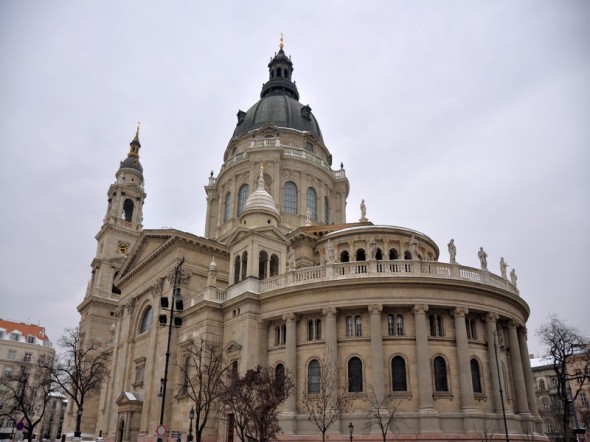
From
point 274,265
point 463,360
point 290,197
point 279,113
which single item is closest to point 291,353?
point 274,265

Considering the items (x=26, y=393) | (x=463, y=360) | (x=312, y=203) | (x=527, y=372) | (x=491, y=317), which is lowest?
(x=527, y=372)

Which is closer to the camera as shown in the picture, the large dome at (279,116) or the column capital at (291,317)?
the column capital at (291,317)

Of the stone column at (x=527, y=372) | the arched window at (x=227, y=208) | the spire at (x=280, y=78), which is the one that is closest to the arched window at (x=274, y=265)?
the stone column at (x=527, y=372)

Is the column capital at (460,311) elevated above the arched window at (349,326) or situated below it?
above

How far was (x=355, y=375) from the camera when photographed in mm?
30344

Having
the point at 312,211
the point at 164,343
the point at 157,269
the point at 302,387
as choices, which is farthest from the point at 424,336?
the point at 312,211

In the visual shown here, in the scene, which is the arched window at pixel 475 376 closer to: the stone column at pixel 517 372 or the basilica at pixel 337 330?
the basilica at pixel 337 330

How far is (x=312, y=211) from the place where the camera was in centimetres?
5925

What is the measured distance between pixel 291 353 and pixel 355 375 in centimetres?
420

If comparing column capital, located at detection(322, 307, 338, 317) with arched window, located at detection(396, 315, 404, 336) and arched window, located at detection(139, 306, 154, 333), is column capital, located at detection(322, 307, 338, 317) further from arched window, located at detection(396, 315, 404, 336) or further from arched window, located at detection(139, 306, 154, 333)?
arched window, located at detection(139, 306, 154, 333)

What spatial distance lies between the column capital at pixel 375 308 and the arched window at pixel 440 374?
4277 mm

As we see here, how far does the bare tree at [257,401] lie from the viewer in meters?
23.6

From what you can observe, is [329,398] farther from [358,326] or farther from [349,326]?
[358,326]

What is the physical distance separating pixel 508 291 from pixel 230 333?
18.8 meters
